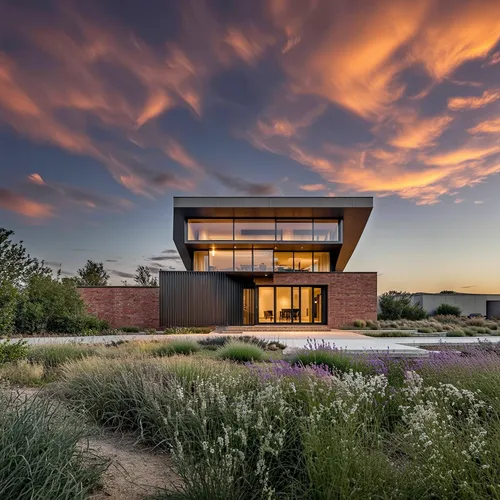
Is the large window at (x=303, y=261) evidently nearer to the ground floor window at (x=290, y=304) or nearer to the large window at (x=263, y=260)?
the ground floor window at (x=290, y=304)

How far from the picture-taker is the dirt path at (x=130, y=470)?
9.55 feet

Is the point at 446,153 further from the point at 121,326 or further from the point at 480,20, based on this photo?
the point at 121,326

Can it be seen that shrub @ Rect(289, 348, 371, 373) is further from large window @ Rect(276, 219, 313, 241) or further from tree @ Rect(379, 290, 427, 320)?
tree @ Rect(379, 290, 427, 320)

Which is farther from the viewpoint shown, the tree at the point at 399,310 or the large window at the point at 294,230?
the tree at the point at 399,310

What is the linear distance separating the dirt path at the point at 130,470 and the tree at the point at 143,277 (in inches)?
1489

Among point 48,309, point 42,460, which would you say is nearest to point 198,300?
point 48,309

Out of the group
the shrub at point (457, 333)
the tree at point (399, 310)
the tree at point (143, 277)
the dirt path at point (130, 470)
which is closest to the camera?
the dirt path at point (130, 470)

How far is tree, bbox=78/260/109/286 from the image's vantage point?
39.0m

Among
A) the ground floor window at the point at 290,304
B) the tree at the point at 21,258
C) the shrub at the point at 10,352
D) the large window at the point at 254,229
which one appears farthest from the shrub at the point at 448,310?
the shrub at the point at 10,352

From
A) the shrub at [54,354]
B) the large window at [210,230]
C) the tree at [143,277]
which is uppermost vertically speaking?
the large window at [210,230]

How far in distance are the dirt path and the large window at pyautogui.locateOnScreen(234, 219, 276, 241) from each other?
20.4 metres

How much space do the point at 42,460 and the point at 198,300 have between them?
20.5 m

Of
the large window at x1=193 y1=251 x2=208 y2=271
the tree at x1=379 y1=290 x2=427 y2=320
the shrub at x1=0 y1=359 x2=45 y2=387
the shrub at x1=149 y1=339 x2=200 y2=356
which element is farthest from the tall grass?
the tree at x1=379 y1=290 x2=427 y2=320

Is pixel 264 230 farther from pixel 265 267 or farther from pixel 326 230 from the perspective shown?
pixel 326 230
